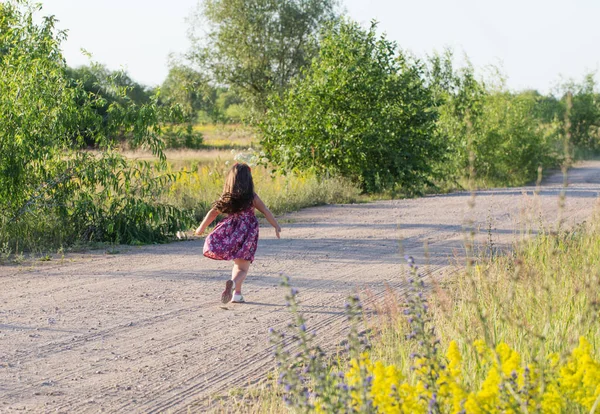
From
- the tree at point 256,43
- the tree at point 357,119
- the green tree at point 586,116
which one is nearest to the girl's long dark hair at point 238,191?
the tree at point 357,119

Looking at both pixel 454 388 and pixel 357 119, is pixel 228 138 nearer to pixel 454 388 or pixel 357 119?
pixel 357 119

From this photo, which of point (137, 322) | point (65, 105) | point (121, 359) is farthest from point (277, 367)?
point (65, 105)

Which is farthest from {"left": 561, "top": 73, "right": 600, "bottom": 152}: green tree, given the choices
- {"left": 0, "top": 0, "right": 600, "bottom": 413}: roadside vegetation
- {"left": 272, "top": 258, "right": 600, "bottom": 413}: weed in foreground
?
{"left": 272, "top": 258, "right": 600, "bottom": 413}: weed in foreground

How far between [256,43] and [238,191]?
31.1 meters

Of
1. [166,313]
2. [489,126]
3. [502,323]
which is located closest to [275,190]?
[166,313]

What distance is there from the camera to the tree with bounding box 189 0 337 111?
37.3m

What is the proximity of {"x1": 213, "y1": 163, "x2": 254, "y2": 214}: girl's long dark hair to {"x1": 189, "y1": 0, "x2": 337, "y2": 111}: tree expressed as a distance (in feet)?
96.7

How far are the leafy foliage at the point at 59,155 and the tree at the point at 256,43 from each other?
2558cm

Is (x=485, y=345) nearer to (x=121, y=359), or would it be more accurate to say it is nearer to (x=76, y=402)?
(x=76, y=402)

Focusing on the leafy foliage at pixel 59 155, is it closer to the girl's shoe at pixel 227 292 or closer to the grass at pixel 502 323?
the girl's shoe at pixel 227 292

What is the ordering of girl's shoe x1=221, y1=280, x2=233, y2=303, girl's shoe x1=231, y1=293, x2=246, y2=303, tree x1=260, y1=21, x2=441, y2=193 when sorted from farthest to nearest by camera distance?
1. tree x1=260, y1=21, x2=441, y2=193
2. girl's shoe x1=231, y1=293, x2=246, y2=303
3. girl's shoe x1=221, y1=280, x2=233, y2=303

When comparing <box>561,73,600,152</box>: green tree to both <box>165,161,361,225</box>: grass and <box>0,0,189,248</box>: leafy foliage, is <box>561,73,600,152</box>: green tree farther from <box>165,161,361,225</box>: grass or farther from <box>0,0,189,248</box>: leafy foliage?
<box>0,0,189,248</box>: leafy foliage

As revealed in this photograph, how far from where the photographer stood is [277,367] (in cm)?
536

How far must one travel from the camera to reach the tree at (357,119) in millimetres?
19250
